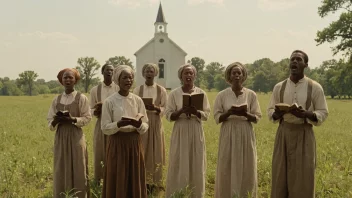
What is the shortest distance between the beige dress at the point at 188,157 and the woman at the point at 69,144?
52.1 inches

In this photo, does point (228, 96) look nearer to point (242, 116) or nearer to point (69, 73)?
point (242, 116)

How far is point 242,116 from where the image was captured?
15.5ft

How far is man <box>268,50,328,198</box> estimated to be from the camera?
13.9 ft

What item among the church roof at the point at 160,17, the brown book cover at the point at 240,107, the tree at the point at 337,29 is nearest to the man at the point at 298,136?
the brown book cover at the point at 240,107

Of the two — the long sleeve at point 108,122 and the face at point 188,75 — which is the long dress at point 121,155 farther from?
the face at point 188,75

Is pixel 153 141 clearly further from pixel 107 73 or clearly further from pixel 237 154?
pixel 237 154

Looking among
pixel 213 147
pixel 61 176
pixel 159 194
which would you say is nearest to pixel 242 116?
pixel 159 194

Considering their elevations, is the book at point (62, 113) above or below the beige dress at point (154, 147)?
above

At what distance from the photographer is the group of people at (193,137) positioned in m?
4.12

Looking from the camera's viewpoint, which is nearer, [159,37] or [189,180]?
[189,180]

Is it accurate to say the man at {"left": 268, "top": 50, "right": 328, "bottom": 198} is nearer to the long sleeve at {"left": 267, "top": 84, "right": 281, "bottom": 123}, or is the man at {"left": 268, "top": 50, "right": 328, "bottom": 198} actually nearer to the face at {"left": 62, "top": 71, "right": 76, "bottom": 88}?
the long sleeve at {"left": 267, "top": 84, "right": 281, "bottom": 123}

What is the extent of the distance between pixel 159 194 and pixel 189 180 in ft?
3.77

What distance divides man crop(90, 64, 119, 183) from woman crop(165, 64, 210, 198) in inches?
59.2

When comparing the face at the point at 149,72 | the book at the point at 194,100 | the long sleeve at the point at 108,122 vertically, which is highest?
the face at the point at 149,72
